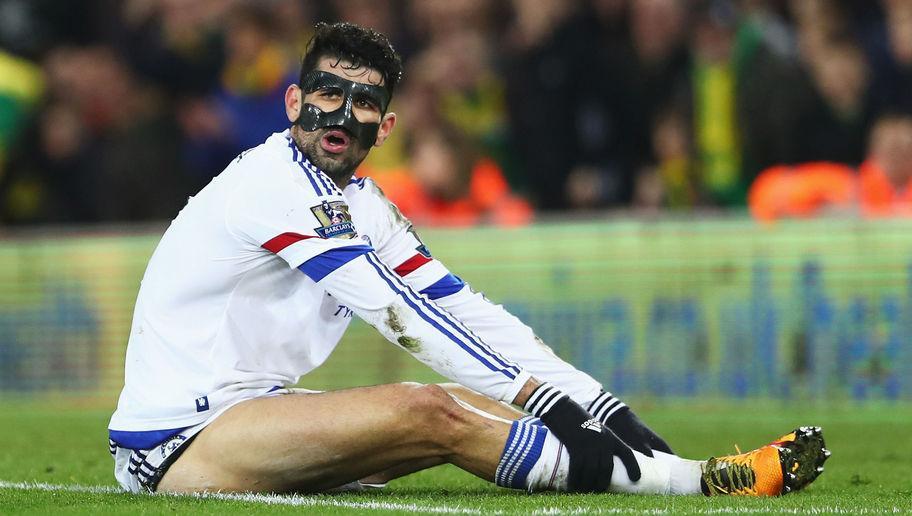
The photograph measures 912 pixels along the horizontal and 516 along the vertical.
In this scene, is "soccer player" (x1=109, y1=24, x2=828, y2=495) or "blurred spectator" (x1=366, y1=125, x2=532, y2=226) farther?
"blurred spectator" (x1=366, y1=125, x2=532, y2=226)

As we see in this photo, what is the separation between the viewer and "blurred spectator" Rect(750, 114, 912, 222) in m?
9.98

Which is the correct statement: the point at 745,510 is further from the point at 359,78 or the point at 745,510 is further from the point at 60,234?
the point at 60,234

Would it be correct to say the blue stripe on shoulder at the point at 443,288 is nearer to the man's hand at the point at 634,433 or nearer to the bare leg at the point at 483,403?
the bare leg at the point at 483,403

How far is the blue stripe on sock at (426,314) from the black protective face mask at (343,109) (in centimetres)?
60

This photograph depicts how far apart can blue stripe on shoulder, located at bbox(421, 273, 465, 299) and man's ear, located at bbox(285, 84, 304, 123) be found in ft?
2.83

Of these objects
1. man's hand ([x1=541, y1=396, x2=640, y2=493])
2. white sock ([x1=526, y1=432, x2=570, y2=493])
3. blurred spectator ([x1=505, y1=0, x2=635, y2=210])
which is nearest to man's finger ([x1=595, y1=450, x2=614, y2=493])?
man's hand ([x1=541, y1=396, x2=640, y2=493])

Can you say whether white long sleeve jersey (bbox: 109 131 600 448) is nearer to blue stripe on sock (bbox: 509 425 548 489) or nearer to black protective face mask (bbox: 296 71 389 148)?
black protective face mask (bbox: 296 71 389 148)

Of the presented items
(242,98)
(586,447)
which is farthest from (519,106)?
(586,447)

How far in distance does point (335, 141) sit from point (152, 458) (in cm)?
132

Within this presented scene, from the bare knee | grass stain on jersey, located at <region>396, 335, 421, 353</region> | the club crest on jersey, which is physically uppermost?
the club crest on jersey

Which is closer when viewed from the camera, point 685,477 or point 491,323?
point 685,477

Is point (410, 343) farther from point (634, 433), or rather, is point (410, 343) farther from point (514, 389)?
point (634, 433)

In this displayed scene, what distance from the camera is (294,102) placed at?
5.86m

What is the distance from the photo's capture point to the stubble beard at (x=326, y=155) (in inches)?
224
